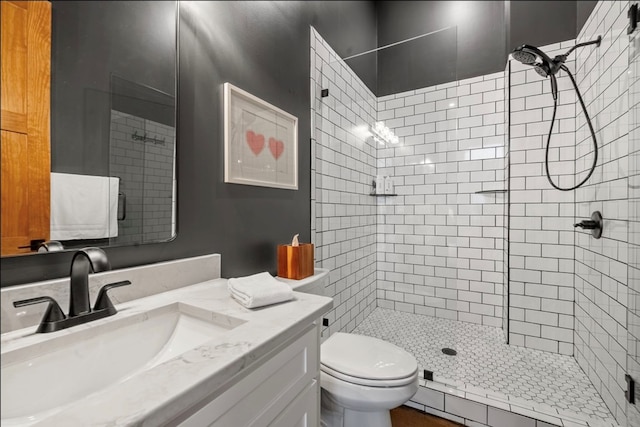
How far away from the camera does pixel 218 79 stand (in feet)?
4.11

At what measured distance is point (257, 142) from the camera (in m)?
1.46

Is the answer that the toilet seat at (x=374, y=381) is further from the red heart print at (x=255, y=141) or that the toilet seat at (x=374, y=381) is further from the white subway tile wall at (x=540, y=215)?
the white subway tile wall at (x=540, y=215)

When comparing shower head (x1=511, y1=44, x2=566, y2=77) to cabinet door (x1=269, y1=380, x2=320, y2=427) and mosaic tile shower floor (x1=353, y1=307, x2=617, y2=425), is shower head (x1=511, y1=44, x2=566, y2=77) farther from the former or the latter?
cabinet door (x1=269, y1=380, x2=320, y2=427)

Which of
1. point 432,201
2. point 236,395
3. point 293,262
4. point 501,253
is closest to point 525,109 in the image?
point 432,201

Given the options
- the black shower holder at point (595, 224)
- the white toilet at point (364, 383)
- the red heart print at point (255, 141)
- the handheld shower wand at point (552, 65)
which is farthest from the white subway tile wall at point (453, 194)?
the red heart print at point (255, 141)

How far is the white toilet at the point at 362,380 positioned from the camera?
48.1 inches

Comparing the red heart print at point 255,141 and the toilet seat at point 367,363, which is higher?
the red heart print at point 255,141

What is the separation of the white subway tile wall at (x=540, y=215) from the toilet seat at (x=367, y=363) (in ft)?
4.36

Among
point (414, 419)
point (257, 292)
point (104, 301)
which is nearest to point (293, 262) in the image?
point (257, 292)

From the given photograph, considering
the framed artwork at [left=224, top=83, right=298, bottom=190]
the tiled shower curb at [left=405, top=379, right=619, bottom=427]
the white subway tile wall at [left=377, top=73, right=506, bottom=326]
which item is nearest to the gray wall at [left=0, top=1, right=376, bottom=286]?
the framed artwork at [left=224, top=83, right=298, bottom=190]

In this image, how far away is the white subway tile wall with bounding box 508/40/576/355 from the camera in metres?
2.04

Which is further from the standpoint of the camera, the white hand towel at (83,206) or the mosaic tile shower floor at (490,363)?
the mosaic tile shower floor at (490,363)

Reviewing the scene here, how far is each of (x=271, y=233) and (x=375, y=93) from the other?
5.37 feet

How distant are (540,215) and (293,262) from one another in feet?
6.09
